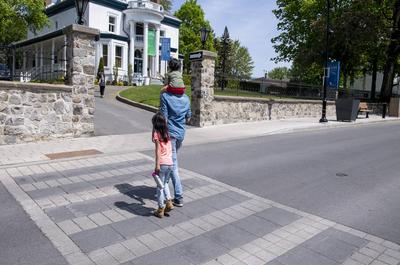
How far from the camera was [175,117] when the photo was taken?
552 centimetres

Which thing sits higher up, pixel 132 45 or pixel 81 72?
pixel 132 45

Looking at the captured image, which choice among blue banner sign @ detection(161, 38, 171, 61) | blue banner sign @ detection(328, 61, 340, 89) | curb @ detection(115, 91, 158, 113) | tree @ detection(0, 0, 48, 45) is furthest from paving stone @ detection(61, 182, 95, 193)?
blue banner sign @ detection(161, 38, 171, 61)

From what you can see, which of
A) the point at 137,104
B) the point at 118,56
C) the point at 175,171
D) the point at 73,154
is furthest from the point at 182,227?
the point at 118,56

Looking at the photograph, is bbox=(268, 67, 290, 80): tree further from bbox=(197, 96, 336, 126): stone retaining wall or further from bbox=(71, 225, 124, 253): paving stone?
bbox=(71, 225, 124, 253): paving stone

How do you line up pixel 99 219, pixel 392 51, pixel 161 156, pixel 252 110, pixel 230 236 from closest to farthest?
pixel 230 236 < pixel 99 219 < pixel 161 156 < pixel 252 110 < pixel 392 51

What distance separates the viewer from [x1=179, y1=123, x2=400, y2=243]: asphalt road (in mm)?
5766

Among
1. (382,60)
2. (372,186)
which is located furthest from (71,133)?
(382,60)

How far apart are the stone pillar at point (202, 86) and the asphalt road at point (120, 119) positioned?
203 centimetres

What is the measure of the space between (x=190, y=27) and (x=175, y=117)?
53594mm

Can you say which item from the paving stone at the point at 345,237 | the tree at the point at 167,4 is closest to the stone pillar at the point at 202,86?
the paving stone at the point at 345,237

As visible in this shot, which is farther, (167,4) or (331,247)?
(167,4)

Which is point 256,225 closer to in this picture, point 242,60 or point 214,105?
point 214,105

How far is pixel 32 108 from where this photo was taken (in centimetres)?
1016

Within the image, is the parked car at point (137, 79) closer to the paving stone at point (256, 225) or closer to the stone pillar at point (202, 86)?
the stone pillar at point (202, 86)
